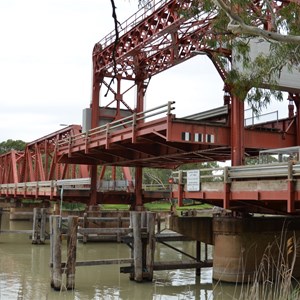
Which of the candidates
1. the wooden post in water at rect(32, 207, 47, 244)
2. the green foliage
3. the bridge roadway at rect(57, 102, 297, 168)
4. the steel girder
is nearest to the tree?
the bridge roadway at rect(57, 102, 297, 168)

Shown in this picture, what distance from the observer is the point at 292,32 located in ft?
48.8

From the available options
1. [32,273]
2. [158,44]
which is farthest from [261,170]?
[158,44]

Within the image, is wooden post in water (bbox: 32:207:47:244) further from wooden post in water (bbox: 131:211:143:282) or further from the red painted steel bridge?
wooden post in water (bbox: 131:211:143:282)

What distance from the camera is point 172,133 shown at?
21.8 m

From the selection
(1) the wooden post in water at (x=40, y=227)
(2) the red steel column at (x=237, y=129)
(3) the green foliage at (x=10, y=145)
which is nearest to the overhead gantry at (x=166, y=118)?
(2) the red steel column at (x=237, y=129)

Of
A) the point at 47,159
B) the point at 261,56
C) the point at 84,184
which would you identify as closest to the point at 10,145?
the point at 47,159

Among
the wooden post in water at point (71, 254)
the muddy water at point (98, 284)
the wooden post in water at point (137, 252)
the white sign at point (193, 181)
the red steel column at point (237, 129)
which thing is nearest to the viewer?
the wooden post in water at point (71, 254)

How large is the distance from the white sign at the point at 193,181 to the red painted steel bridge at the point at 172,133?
23 centimetres

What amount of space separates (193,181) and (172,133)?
2704 millimetres

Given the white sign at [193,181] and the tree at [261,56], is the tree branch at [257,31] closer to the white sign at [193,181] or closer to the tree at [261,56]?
the tree at [261,56]

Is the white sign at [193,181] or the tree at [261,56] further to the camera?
the white sign at [193,181]

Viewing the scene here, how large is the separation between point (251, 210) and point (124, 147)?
31.3 ft

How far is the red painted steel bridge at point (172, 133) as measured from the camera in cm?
1803

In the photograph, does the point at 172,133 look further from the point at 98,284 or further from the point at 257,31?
the point at 257,31
